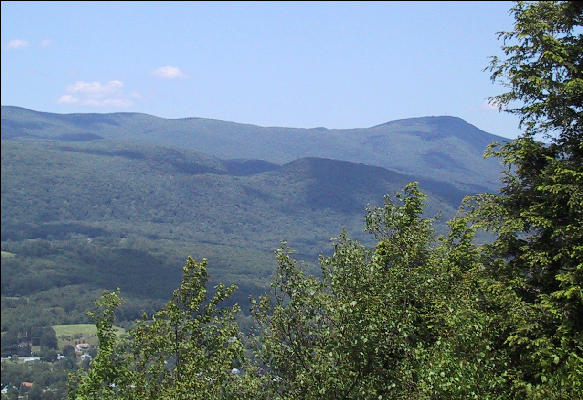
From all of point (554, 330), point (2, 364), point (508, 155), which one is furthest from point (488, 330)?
point (2, 364)

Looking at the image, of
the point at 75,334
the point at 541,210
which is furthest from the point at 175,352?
the point at 75,334

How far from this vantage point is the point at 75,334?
175500mm

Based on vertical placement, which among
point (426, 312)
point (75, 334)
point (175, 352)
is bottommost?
point (75, 334)

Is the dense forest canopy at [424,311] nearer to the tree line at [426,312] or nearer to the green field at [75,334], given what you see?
the tree line at [426,312]

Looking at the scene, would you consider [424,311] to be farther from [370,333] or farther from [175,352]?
[175,352]

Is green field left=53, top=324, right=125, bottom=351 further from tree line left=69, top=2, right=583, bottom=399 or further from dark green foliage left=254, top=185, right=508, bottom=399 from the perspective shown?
dark green foliage left=254, top=185, right=508, bottom=399

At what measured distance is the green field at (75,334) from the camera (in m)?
167

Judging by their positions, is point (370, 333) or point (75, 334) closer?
point (370, 333)

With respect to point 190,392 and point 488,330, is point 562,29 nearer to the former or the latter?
point 488,330

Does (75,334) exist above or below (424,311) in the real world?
below

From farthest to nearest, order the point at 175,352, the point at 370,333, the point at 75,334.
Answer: the point at 75,334, the point at 175,352, the point at 370,333

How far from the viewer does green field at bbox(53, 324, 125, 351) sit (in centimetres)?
16700

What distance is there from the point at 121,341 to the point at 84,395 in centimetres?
285

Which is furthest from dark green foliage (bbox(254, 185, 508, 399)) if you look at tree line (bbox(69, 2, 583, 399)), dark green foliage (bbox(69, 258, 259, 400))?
dark green foliage (bbox(69, 258, 259, 400))
